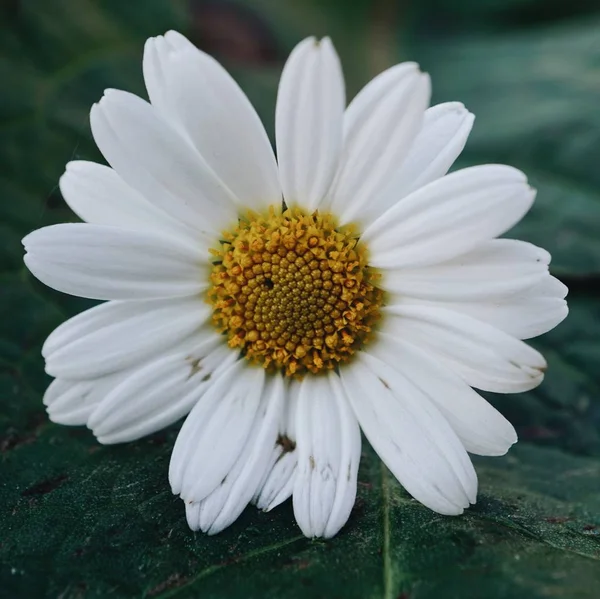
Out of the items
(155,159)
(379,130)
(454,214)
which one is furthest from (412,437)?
(155,159)

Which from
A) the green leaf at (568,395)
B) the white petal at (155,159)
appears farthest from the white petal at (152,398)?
the green leaf at (568,395)

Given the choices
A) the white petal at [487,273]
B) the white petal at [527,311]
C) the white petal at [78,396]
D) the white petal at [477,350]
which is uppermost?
the white petal at [487,273]

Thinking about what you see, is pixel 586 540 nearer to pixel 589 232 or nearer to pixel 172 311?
pixel 172 311

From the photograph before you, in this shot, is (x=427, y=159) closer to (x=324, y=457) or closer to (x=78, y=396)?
(x=324, y=457)

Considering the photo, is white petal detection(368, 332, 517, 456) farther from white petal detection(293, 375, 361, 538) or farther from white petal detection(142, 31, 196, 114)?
white petal detection(142, 31, 196, 114)

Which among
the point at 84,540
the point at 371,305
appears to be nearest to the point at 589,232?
the point at 371,305

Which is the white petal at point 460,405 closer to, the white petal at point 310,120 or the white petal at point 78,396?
the white petal at point 310,120
